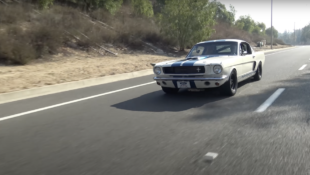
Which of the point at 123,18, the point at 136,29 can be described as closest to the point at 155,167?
the point at 136,29

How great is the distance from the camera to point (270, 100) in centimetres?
687

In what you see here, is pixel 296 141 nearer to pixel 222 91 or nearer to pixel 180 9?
pixel 222 91

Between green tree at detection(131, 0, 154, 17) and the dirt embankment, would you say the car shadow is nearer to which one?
the dirt embankment

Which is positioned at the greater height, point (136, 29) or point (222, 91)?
point (136, 29)

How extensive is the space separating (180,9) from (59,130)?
2158 cm

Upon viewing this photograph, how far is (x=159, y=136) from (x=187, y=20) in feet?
71.3

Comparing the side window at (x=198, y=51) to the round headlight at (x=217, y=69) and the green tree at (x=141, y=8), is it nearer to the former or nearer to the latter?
the round headlight at (x=217, y=69)

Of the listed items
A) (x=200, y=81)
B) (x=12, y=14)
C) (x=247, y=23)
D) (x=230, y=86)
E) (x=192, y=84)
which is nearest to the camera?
(x=200, y=81)

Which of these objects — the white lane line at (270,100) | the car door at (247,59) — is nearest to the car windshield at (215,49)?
the car door at (247,59)

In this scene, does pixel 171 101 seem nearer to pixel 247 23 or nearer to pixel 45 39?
pixel 45 39

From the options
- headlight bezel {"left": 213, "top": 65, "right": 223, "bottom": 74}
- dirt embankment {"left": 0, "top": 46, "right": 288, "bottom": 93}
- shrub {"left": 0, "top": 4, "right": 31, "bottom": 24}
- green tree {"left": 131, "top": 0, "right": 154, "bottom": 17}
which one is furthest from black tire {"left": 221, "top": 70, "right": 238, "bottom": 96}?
green tree {"left": 131, "top": 0, "right": 154, "bottom": 17}

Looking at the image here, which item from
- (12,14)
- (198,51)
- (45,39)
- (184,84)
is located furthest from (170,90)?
(12,14)

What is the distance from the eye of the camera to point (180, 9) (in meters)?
25.2

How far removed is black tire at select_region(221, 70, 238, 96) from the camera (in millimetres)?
7301
